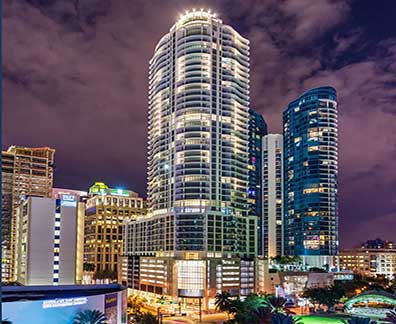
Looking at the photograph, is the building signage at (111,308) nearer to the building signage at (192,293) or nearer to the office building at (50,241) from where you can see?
the office building at (50,241)

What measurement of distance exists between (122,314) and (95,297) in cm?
1244

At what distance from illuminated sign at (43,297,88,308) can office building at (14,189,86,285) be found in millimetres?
92226

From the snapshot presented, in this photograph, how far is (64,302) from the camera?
8212 cm

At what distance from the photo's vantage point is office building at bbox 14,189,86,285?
563 feet

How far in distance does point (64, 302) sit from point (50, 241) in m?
96.0

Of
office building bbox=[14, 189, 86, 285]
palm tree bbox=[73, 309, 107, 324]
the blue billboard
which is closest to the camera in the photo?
the blue billboard

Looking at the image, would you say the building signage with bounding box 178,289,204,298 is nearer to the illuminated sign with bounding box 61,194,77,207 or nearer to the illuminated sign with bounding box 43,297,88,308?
the illuminated sign with bounding box 61,194,77,207

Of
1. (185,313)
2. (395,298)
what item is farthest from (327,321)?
(185,313)

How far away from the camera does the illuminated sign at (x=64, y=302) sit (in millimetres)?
79375

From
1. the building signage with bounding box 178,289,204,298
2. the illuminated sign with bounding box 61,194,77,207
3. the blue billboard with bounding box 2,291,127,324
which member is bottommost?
the building signage with bounding box 178,289,204,298

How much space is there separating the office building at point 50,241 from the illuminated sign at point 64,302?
92.2m

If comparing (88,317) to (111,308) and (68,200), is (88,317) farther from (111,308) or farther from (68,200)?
(68,200)

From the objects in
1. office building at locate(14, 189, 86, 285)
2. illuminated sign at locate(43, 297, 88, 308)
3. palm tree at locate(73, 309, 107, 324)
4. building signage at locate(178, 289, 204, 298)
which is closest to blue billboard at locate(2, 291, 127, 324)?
illuminated sign at locate(43, 297, 88, 308)

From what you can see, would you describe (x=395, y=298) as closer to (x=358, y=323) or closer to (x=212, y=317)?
(x=212, y=317)
